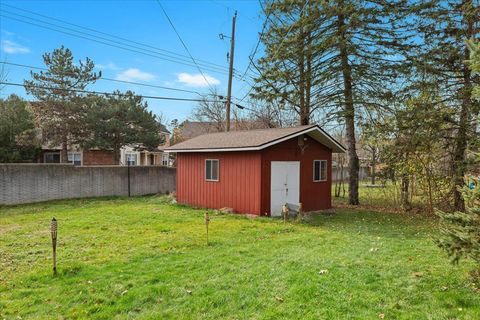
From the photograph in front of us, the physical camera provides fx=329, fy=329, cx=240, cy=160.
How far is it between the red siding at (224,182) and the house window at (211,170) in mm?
152

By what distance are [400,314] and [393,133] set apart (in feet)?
31.3

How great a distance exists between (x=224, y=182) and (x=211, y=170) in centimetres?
89

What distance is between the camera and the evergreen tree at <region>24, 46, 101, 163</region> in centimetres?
2086

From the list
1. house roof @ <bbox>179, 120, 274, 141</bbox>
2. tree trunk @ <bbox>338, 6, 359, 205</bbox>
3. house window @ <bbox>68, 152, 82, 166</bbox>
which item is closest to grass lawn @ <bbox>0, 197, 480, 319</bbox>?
tree trunk @ <bbox>338, 6, 359, 205</bbox>

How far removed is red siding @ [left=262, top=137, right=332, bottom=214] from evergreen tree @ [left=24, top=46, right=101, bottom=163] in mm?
15683

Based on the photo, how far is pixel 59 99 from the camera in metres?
21.0

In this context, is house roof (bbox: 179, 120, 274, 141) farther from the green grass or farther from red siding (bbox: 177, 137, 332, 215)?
red siding (bbox: 177, 137, 332, 215)

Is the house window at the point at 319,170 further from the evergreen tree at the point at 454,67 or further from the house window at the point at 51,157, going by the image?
the house window at the point at 51,157

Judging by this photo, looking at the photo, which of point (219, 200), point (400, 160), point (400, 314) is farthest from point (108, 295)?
point (400, 160)

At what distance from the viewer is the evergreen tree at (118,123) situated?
21375 millimetres

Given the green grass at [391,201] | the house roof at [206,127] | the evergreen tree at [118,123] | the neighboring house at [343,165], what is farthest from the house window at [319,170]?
the evergreen tree at [118,123]

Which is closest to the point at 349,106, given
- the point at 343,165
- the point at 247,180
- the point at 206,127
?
the point at 247,180

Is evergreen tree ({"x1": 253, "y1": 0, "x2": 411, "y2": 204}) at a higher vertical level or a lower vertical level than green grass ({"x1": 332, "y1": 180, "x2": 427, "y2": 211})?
higher

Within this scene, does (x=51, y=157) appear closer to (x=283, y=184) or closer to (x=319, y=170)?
(x=283, y=184)
